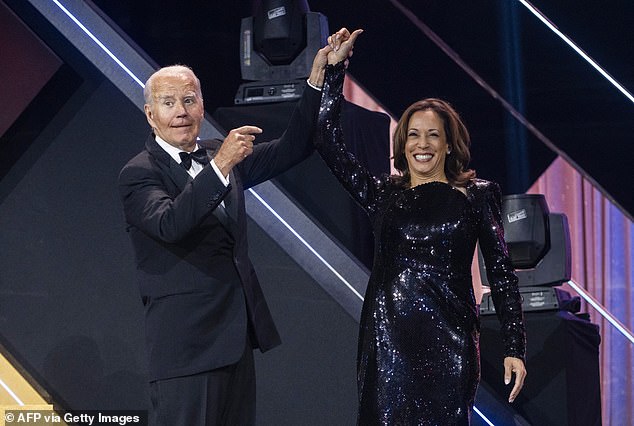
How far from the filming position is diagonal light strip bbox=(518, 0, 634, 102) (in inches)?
210

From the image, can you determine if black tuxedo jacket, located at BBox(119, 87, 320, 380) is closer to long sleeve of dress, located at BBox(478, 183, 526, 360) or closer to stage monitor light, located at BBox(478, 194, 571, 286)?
long sleeve of dress, located at BBox(478, 183, 526, 360)

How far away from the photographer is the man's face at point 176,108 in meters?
2.69

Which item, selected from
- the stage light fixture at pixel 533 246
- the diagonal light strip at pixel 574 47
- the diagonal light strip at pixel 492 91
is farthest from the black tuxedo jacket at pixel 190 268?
the diagonal light strip at pixel 574 47

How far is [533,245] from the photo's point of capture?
427cm

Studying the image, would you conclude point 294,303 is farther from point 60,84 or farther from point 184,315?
point 60,84

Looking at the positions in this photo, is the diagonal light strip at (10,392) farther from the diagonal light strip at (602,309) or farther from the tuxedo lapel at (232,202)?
the diagonal light strip at (602,309)

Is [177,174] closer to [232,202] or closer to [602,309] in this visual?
[232,202]

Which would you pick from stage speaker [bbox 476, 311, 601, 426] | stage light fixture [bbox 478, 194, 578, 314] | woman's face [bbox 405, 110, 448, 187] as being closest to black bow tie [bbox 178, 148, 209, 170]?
woman's face [bbox 405, 110, 448, 187]

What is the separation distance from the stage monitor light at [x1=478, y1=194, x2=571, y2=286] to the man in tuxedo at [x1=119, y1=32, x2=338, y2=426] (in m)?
1.84

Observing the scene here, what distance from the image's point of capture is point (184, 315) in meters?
2.57

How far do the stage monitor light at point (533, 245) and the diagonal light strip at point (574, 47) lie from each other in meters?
1.34

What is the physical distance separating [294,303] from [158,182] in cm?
88

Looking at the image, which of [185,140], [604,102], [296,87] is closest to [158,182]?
[185,140]

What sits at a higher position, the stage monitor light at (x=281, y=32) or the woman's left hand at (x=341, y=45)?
the stage monitor light at (x=281, y=32)
